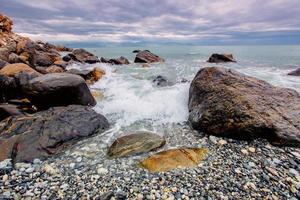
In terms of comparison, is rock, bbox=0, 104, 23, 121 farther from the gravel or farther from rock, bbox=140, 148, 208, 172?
rock, bbox=140, 148, 208, 172

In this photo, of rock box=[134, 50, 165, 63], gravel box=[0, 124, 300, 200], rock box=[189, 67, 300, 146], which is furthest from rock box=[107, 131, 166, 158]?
rock box=[134, 50, 165, 63]

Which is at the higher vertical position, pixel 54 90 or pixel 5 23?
pixel 5 23

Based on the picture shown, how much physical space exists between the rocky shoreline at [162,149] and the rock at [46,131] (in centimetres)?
2

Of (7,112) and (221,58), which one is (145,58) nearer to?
(221,58)

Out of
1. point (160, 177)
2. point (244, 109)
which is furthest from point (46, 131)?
point (244, 109)

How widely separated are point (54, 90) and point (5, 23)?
3320 cm

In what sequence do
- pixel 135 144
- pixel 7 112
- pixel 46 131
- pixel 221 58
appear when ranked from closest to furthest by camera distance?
pixel 135 144 < pixel 46 131 < pixel 7 112 < pixel 221 58

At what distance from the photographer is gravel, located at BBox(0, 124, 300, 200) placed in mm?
3766

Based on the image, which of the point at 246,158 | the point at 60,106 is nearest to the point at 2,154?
the point at 60,106

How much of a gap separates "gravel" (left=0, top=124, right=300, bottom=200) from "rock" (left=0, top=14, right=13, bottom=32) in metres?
34.5

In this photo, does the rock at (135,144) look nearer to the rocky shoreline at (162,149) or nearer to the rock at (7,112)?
the rocky shoreline at (162,149)

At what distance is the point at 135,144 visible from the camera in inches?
205

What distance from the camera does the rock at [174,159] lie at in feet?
14.5

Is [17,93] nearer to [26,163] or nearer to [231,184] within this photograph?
[26,163]
